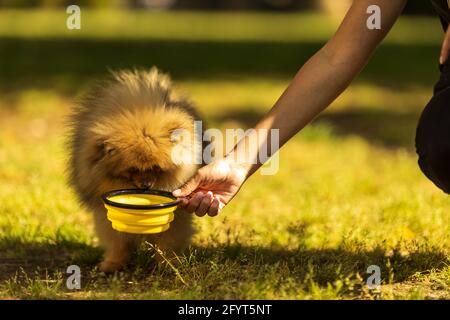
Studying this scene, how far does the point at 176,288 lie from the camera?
115 inches

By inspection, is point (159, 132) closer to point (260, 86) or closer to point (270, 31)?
point (260, 86)

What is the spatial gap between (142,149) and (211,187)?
1.05 ft

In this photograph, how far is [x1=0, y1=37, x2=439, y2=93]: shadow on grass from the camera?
35.6 ft

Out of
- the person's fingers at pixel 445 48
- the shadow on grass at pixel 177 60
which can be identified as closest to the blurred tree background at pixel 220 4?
the shadow on grass at pixel 177 60

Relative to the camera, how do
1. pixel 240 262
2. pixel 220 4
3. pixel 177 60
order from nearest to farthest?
pixel 240 262 < pixel 177 60 < pixel 220 4

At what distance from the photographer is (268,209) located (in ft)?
15.3

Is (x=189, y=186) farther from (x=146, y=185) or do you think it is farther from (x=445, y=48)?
(x=445, y=48)

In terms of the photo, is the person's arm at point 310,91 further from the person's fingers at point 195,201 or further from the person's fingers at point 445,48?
the person's fingers at point 445,48

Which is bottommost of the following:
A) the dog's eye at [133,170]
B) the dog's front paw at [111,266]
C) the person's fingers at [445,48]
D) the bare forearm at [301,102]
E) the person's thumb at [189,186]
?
the dog's front paw at [111,266]

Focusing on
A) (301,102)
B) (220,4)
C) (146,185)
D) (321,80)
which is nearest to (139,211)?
(146,185)

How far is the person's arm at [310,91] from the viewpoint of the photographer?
9.75 ft

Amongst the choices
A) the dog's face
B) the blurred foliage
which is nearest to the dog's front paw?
the dog's face

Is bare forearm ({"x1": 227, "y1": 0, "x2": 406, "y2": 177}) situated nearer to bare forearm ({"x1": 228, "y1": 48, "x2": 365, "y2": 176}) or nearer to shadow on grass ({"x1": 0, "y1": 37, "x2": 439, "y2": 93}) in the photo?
bare forearm ({"x1": 228, "y1": 48, "x2": 365, "y2": 176})
